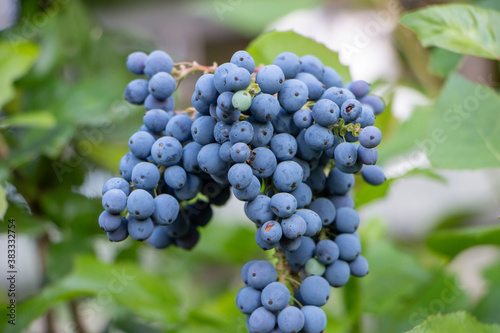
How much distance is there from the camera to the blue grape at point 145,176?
420 mm

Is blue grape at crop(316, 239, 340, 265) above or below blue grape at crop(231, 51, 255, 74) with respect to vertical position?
below

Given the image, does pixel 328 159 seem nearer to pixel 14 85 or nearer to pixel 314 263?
pixel 314 263

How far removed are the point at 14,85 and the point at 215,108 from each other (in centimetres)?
67

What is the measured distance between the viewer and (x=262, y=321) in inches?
15.6

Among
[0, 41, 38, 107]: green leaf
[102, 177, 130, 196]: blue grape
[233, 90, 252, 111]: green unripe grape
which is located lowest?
[102, 177, 130, 196]: blue grape

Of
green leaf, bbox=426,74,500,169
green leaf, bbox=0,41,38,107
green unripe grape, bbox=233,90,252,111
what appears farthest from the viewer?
green leaf, bbox=0,41,38,107

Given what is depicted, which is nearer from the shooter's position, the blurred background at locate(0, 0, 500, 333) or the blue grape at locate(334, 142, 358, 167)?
the blue grape at locate(334, 142, 358, 167)

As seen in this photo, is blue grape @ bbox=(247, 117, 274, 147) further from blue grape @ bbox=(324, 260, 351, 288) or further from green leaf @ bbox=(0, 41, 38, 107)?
green leaf @ bbox=(0, 41, 38, 107)

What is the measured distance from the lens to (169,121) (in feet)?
1.49

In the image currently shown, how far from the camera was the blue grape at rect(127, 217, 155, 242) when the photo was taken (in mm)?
408

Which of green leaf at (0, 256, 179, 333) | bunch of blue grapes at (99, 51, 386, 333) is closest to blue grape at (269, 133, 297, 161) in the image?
bunch of blue grapes at (99, 51, 386, 333)

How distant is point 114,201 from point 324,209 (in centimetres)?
19

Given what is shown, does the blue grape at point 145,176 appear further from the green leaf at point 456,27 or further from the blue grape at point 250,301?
the green leaf at point 456,27

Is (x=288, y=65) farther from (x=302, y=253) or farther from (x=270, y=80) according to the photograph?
(x=302, y=253)
